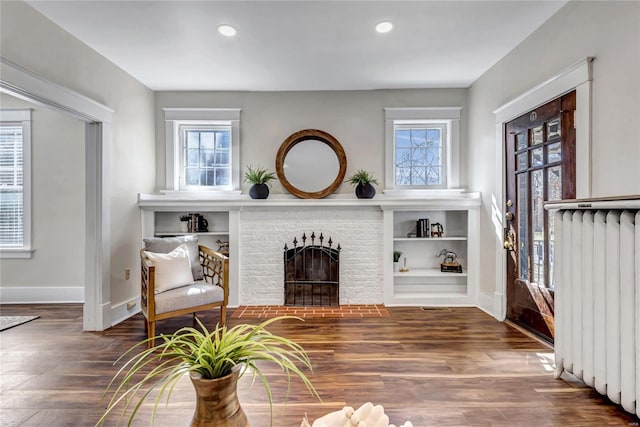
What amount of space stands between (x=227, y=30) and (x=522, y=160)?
2814 mm

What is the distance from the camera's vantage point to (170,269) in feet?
9.86

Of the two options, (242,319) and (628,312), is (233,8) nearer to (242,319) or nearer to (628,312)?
(242,319)

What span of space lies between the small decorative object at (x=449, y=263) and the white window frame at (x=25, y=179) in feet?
16.1

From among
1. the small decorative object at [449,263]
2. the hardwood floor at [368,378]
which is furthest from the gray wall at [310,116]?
the hardwood floor at [368,378]

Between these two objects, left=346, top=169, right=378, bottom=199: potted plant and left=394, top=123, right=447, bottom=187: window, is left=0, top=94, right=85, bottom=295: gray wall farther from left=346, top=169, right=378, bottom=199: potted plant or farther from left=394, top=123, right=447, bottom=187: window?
left=394, top=123, right=447, bottom=187: window

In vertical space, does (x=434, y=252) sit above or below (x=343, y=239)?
below

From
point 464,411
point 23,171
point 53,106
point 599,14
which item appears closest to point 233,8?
point 53,106

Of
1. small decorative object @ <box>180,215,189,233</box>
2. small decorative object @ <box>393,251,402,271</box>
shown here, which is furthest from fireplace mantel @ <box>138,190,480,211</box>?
small decorative object @ <box>393,251,402,271</box>

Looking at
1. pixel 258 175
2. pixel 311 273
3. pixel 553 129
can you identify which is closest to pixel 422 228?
pixel 311 273

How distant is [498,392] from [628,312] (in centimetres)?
84

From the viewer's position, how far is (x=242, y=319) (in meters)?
3.47

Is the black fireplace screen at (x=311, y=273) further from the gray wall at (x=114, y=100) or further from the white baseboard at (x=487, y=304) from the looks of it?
the gray wall at (x=114, y=100)

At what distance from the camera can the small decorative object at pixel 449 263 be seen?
4.00 meters

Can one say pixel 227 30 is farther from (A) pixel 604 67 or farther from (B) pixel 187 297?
(A) pixel 604 67
